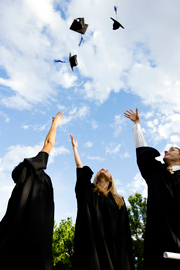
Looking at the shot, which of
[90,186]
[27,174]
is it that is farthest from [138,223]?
[27,174]

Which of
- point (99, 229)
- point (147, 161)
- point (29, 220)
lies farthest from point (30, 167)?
point (147, 161)

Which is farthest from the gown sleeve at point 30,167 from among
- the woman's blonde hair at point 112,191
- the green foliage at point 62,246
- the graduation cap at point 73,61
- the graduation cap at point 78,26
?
the green foliage at point 62,246

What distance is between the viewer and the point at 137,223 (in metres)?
20.9

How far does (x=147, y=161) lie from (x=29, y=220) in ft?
5.98

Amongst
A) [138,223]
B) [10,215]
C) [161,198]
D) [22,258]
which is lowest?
[22,258]

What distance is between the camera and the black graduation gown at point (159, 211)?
253cm

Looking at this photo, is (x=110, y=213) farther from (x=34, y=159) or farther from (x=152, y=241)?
(x=34, y=159)

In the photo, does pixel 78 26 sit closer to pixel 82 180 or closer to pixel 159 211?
pixel 82 180

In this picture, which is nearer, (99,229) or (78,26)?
(99,229)

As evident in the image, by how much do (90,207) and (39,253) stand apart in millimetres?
1374

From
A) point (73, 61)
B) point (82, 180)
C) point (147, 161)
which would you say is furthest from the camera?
point (73, 61)

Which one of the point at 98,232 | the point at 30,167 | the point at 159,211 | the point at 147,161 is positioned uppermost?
the point at 147,161

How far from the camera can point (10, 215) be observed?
8.68 ft

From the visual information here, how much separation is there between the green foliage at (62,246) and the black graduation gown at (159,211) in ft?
53.9
